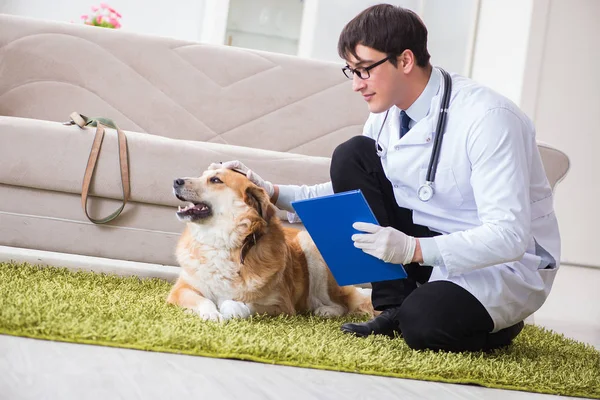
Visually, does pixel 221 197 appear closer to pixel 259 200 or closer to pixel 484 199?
pixel 259 200

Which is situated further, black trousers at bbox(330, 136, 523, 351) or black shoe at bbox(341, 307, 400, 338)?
black shoe at bbox(341, 307, 400, 338)

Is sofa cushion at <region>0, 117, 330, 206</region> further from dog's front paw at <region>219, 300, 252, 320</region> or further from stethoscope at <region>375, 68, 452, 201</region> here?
stethoscope at <region>375, 68, 452, 201</region>

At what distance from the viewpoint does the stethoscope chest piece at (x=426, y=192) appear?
1794mm

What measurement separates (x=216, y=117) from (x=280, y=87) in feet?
1.13

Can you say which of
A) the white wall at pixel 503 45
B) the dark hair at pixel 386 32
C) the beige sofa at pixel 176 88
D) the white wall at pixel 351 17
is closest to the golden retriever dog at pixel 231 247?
the dark hair at pixel 386 32

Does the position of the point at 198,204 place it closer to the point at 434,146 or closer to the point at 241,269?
the point at 241,269

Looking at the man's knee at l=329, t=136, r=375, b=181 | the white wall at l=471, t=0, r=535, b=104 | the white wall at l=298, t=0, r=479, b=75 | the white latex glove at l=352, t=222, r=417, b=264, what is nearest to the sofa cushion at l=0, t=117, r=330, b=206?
the man's knee at l=329, t=136, r=375, b=181

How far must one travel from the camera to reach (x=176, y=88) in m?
3.28

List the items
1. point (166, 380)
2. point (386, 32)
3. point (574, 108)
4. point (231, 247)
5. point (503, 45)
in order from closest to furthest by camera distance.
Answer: point (166, 380) < point (386, 32) < point (231, 247) < point (574, 108) < point (503, 45)

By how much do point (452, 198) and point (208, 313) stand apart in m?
0.72

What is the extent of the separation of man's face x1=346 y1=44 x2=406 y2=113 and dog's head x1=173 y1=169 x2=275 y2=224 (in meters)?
0.44

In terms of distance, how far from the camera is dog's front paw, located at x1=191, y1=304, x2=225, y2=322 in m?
1.84

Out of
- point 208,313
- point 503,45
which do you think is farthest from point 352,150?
point 503,45

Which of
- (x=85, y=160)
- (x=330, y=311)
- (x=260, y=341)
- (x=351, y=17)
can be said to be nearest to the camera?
(x=260, y=341)
